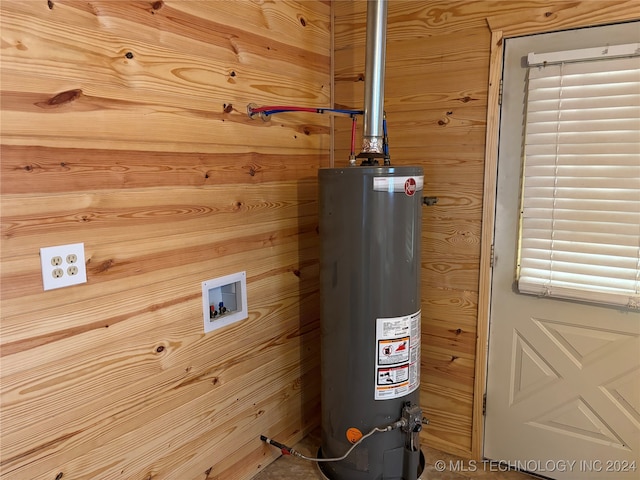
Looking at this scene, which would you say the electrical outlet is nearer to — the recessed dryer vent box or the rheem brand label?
the recessed dryer vent box

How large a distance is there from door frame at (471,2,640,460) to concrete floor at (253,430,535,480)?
7cm

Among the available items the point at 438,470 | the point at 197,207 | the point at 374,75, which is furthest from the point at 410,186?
the point at 438,470

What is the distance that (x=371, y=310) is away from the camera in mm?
1722

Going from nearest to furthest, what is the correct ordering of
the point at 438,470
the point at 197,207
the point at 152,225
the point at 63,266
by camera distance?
the point at 63,266, the point at 152,225, the point at 197,207, the point at 438,470

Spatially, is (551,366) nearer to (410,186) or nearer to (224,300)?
(410,186)

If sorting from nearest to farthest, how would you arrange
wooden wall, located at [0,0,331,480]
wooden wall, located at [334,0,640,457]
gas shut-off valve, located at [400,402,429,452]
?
wooden wall, located at [0,0,331,480] < gas shut-off valve, located at [400,402,429,452] < wooden wall, located at [334,0,640,457]

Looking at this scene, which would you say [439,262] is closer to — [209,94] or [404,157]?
[404,157]

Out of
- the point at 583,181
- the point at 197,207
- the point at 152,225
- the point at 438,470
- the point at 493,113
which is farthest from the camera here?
the point at 438,470

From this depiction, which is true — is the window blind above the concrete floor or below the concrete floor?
above

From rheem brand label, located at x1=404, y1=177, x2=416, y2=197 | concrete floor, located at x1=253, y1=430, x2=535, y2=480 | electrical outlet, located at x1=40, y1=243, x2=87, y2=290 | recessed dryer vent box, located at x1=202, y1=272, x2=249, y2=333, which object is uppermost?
rheem brand label, located at x1=404, y1=177, x2=416, y2=197

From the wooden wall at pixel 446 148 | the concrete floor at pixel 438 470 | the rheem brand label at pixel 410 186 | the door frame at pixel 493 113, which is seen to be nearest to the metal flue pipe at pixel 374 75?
the rheem brand label at pixel 410 186

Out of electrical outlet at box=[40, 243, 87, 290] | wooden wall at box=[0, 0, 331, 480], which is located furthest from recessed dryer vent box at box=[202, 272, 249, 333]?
electrical outlet at box=[40, 243, 87, 290]

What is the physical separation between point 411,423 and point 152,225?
1173mm

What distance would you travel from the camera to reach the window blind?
1668mm
